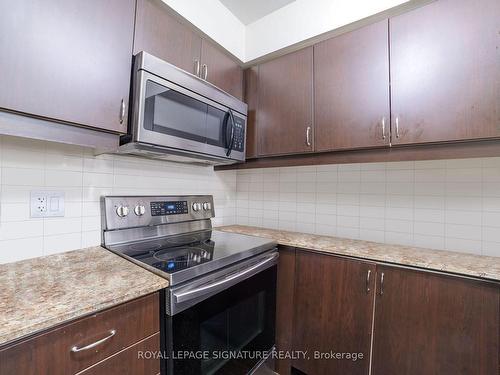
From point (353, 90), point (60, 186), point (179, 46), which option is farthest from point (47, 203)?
point (353, 90)

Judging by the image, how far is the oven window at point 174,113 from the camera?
1091 millimetres

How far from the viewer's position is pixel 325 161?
147cm

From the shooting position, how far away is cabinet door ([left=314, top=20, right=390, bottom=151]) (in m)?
1.28

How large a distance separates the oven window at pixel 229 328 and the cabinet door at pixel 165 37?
1176 mm

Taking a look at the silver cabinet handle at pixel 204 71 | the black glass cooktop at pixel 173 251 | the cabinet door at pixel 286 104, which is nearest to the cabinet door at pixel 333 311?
the black glass cooktop at pixel 173 251

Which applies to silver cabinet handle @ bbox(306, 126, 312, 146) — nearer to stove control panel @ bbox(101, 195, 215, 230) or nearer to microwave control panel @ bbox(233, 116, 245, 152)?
microwave control panel @ bbox(233, 116, 245, 152)

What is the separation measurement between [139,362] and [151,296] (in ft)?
0.67

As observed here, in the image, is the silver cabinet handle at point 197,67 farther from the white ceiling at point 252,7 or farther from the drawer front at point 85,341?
the drawer front at point 85,341

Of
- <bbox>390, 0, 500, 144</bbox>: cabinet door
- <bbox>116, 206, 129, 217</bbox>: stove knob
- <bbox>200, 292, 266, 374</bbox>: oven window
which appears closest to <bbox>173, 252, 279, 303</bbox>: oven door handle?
<bbox>200, 292, 266, 374</bbox>: oven window

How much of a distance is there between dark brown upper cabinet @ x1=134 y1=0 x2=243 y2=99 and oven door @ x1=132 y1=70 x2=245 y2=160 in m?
0.19

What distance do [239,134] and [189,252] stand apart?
2.64 ft

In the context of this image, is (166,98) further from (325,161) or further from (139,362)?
(139,362)

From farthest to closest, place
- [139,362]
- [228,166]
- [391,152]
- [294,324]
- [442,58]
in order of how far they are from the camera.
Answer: [228,166]
[294,324]
[391,152]
[442,58]
[139,362]

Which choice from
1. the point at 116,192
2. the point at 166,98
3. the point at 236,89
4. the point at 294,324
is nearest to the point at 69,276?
the point at 116,192
